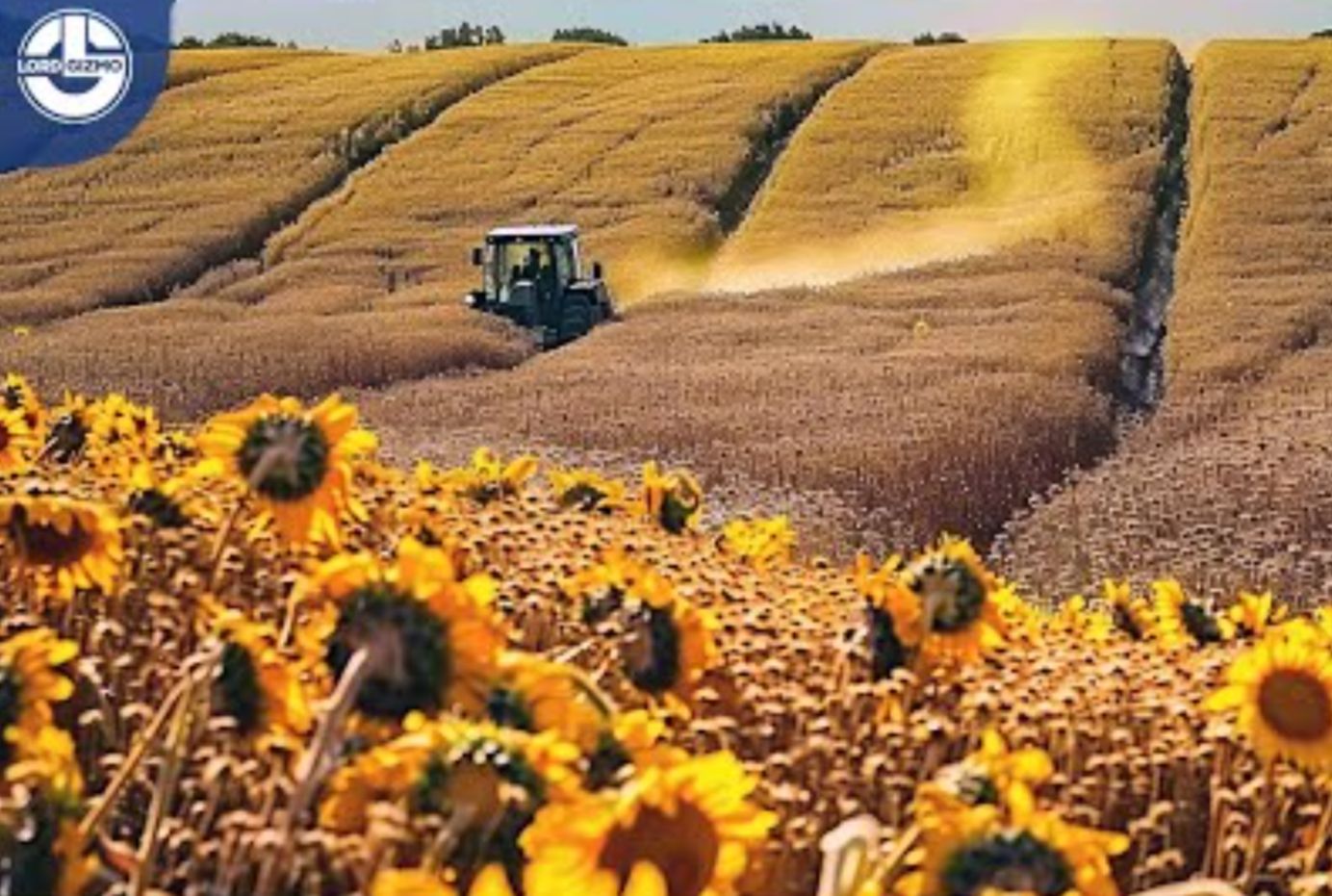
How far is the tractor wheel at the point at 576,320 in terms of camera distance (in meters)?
29.8

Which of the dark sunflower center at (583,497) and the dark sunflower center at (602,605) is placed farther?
the dark sunflower center at (583,497)

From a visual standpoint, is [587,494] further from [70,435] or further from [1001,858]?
[1001,858]

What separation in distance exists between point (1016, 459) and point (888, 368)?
4781 millimetres

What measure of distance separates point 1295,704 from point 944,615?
1.55 feet

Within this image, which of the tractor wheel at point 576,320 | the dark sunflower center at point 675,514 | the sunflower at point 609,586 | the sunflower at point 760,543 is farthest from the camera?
the tractor wheel at point 576,320

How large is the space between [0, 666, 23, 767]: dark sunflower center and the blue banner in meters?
45.7

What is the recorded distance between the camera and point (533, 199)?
145 feet

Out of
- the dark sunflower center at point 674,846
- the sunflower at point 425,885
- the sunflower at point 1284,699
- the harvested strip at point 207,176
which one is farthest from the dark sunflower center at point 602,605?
the harvested strip at point 207,176

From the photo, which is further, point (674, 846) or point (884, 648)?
point (884, 648)

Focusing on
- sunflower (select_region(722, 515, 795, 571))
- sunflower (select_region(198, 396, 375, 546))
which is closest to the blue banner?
sunflower (select_region(722, 515, 795, 571))

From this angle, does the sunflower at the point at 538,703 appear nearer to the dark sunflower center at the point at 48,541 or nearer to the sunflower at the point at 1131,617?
the dark sunflower center at the point at 48,541

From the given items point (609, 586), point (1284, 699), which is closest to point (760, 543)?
point (609, 586)

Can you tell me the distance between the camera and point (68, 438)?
5281mm

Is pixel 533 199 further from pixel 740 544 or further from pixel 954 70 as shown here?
pixel 740 544
